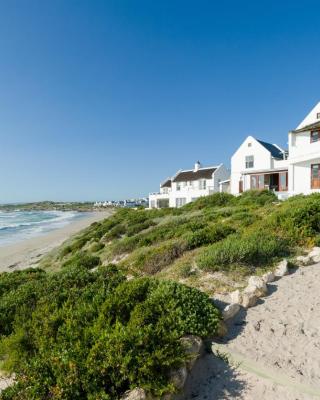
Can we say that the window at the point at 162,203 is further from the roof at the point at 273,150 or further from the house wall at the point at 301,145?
the house wall at the point at 301,145

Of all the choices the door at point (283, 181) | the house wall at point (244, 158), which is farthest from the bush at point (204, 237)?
the house wall at point (244, 158)

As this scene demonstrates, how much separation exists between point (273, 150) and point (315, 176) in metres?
11.1

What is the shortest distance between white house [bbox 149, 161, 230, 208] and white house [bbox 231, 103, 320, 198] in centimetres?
614

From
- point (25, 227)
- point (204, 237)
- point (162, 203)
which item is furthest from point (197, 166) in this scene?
point (204, 237)

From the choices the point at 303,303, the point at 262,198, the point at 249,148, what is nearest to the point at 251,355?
the point at 303,303

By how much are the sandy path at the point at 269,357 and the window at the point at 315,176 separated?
65.2 feet

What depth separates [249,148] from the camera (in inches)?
1324

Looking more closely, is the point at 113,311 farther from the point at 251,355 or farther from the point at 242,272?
the point at 242,272

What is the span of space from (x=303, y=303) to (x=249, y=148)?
30.6 metres

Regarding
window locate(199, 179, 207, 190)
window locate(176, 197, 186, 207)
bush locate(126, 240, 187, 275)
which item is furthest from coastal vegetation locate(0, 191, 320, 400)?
window locate(199, 179, 207, 190)

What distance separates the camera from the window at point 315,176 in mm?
22516

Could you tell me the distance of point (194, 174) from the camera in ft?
150

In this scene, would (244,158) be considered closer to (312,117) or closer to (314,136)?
(312,117)

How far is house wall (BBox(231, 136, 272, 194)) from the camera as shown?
104ft
